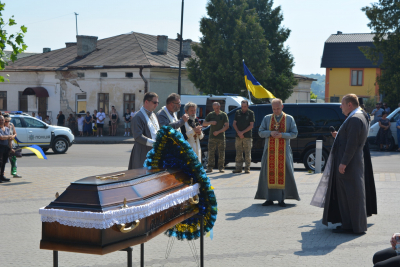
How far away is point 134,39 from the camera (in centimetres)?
4106

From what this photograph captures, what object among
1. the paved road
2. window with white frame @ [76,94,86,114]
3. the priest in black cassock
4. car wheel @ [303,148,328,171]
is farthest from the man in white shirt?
the priest in black cassock

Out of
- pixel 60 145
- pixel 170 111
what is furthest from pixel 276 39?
pixel 170 111

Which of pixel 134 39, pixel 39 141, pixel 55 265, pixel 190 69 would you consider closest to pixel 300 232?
pixel 55 265

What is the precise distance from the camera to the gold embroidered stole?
891cm

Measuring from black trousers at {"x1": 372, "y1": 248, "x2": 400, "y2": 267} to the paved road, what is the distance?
49.5 inches

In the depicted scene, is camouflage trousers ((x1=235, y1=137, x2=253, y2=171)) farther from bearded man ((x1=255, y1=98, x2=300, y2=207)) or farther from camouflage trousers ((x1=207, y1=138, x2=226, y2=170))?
bearded man ((x1=255, y1=98, x2=300, y2=207))

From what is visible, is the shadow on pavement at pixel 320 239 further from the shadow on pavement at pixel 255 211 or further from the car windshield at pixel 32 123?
the car windshield at pixel 32 123

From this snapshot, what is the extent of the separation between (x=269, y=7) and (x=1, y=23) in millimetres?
27593

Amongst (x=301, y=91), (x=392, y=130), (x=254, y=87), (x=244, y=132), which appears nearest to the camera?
(x=244, y=132)

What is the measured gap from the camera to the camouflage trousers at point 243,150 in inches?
533

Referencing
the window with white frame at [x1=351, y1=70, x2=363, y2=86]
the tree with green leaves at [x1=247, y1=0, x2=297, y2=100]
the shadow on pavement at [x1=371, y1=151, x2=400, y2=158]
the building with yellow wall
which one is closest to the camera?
the shadow on pavement at [x1=371, y1=151, x2=400, y2=158]

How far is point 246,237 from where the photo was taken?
657 centimetres

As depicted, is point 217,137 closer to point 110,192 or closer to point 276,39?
point 110,192

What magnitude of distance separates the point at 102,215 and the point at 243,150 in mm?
10492
